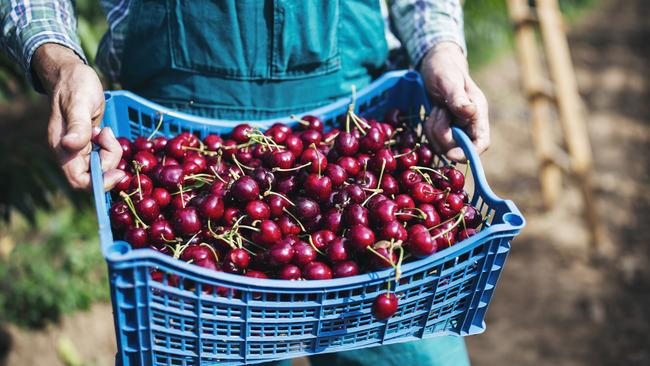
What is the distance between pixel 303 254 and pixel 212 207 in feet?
0.86

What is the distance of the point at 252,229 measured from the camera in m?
1.50

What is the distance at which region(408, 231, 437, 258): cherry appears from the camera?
54.4 inches

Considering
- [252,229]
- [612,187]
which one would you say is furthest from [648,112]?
[252,229]

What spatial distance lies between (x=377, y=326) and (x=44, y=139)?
12.6 feet

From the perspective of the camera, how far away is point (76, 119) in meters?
1.48

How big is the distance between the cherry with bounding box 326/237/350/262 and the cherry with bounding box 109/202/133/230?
487mm

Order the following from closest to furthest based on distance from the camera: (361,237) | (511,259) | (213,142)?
1. (361,237)
2. (213,142)
3. (511,259)

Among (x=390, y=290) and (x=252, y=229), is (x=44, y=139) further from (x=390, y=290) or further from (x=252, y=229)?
(x=390, y=290)

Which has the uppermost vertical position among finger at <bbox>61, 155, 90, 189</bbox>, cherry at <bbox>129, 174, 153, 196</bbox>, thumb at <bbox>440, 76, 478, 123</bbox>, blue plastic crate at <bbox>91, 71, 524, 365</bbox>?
thumb at <bbox>440, 76, 478, 123</bbox>

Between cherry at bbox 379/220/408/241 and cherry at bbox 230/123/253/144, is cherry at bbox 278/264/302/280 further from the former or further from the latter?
cherry at bbox 230/123/253/144

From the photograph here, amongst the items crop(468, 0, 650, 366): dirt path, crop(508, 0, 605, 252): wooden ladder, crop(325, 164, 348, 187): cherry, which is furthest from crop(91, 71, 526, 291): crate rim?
crop(508, 0, 605, 252): wooden ladder

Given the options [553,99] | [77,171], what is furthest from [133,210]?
[553,99]

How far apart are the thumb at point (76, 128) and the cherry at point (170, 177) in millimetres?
232

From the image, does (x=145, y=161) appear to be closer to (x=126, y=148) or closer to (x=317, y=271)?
(x=126, y=148)
